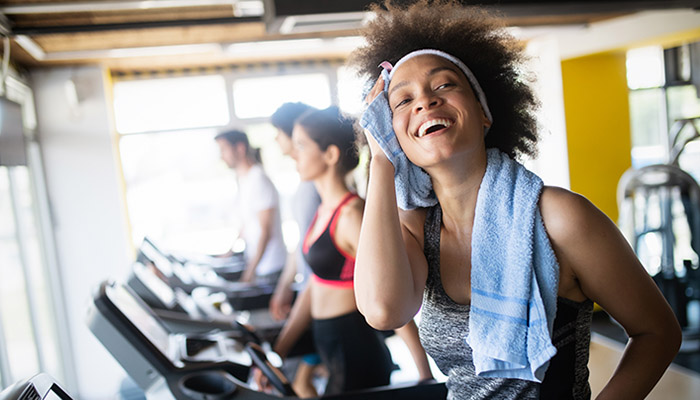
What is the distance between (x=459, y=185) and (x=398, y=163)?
0.14 m

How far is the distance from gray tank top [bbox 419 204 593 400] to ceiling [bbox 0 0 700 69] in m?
1.29

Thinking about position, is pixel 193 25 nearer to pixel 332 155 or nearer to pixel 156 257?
pixel 332 155

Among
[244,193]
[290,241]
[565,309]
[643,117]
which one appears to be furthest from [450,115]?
[643,117]

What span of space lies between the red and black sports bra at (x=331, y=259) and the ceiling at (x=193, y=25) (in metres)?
0.78

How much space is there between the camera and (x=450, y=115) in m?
1.19

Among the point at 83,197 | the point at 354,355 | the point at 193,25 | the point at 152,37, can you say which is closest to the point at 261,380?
the point at 354,355

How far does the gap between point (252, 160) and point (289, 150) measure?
1.80m

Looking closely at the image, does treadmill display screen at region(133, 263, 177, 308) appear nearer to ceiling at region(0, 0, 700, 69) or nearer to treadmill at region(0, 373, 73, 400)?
ceiling at region(0, 0, 700, 69)

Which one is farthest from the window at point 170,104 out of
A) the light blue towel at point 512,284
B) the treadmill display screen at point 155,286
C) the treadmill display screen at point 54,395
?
the light blue towel at point 512,284

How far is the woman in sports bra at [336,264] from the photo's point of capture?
7.17 ft

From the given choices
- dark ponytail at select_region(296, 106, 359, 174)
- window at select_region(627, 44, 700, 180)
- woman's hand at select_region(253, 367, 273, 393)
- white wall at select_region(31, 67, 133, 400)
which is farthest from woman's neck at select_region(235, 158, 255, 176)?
window at select_region(627, 44, 700, 180)

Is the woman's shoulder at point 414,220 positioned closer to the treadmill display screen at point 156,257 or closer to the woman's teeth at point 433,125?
the woman's teeth at point 433,125

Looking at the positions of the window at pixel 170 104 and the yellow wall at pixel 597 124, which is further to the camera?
the window at pixel 170 104

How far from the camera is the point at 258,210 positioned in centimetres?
430
